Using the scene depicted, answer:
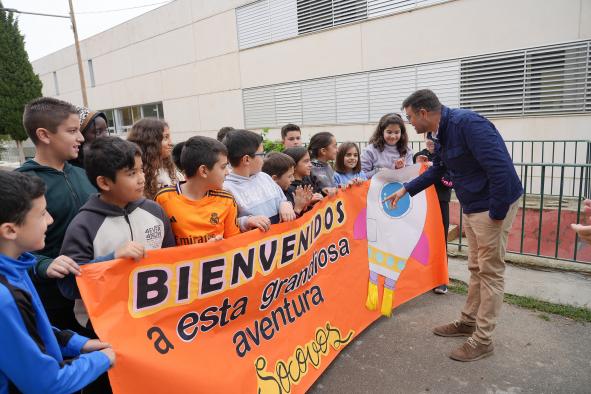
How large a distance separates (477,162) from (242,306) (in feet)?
6.53

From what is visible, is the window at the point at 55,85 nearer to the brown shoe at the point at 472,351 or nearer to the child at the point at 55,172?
the child at the point at 55,172

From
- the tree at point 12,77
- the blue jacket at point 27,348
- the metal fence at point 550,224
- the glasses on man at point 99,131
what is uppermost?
the tree at point 12,77

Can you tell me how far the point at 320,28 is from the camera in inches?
493

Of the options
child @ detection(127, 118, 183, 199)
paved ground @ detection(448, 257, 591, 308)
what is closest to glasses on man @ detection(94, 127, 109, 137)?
child @ detection(127, 118, 183, 199)

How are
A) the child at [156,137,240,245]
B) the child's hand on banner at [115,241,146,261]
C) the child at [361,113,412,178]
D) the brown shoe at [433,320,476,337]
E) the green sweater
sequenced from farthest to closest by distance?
the child at [361,113,412,178], the brown shoe at [433,320,476,337], the child at [156,137,240,245], the green sweater, the child's hand on banner at [115,241,146,261]

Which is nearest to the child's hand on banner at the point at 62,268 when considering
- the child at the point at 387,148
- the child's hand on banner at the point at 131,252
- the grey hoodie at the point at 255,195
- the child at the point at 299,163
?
the child's hand on banner at the point at 131,252

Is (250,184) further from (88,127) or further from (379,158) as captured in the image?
(379,158)

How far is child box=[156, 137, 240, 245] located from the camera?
2.33m

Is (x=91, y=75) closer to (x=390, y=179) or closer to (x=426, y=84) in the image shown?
(x=426, y=84)

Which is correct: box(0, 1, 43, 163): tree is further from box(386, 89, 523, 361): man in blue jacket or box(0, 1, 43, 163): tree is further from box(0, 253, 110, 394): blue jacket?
box(0, 253, 110, 394): blue jacket

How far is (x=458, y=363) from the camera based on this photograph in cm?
300

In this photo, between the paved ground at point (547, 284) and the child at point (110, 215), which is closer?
the child at point (110, 215)

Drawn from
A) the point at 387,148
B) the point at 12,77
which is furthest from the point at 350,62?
the point at 12,77

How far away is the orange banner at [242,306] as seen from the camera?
180 centimetres
